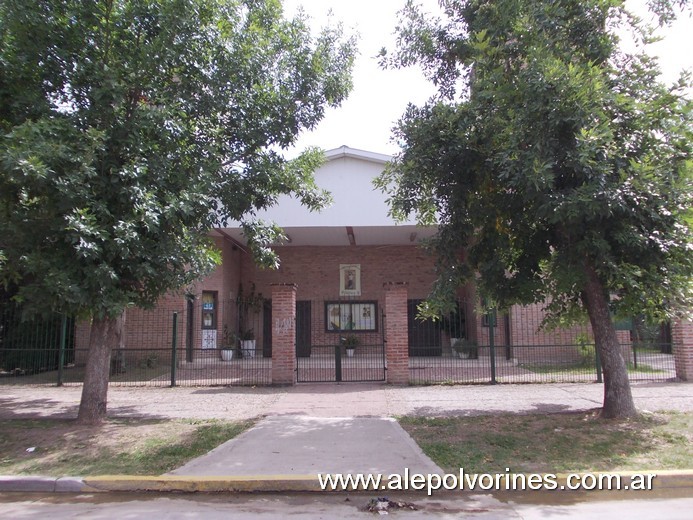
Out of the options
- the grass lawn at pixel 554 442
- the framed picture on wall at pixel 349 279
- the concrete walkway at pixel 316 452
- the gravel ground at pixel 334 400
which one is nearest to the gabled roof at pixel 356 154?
the framed picture on wall at pixel 349 279

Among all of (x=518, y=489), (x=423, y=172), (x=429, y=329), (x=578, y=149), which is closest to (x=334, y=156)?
(x=429, y=329)

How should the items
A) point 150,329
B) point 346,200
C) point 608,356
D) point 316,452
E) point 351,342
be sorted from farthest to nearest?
1. point 351,342
2. point 346,200
3. point 150,329
4. point 608,356
5. point 316,452

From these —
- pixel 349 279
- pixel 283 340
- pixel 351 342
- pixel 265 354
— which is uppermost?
pixel 349 279

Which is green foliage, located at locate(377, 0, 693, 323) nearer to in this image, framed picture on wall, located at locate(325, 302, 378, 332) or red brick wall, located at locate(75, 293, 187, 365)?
red brick wall, located at locate(75, 293, 187, 365)

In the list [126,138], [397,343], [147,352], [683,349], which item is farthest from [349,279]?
[126,138]

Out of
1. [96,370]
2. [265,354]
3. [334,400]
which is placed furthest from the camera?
[265,354]

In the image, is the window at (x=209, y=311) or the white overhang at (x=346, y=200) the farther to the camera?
the window at (x=209, y=311)

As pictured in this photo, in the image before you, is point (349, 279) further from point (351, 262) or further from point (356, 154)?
point (356, 154)

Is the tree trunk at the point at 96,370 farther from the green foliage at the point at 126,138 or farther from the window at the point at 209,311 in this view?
the window at the point at 209,311

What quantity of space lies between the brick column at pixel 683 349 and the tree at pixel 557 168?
5.22 metres

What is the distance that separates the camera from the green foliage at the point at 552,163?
23.3 feet

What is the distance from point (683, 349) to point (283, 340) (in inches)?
389

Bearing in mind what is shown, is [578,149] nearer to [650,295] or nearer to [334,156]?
[650,295]

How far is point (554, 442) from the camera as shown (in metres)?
7.33
